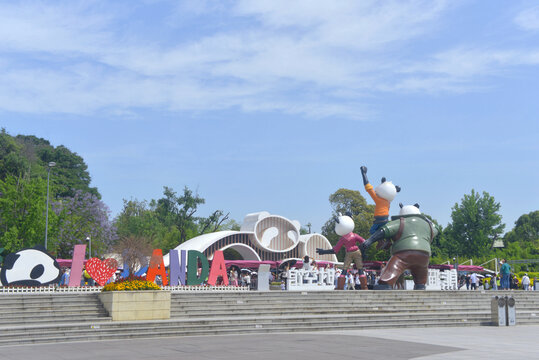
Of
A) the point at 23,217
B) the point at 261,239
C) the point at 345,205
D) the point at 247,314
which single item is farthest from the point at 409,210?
the point at 345,205

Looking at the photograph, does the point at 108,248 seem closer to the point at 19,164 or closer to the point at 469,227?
the point at 19,164

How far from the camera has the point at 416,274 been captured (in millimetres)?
26922

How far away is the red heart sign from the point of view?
23.5m

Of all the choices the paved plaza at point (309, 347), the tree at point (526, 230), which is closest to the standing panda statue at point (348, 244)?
the paved plaza at point (309, 347)

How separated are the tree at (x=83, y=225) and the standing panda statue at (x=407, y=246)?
27.0 meters

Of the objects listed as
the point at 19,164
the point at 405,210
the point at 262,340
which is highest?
the point at 19,164

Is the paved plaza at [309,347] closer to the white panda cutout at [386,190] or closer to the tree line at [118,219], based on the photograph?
the white panda cutout at [386,190]

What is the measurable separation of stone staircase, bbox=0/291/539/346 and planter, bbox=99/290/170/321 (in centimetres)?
41

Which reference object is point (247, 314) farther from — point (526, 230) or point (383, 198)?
point (526, 230)

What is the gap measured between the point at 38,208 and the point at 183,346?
27.8 meters

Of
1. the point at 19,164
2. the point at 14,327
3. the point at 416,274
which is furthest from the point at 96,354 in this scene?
the point at 19,164

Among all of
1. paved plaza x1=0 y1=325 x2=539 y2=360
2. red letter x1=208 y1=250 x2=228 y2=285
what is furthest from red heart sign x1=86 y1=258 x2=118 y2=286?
paved plaza x1=0 y1=325 x2=539 y2=360

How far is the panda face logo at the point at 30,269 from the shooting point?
70.9 ft

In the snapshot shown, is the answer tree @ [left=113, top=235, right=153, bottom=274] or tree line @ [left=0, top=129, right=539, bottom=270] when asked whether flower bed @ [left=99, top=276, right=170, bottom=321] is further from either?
tree @ [left=113, top=235, right=153, bottom=274]
